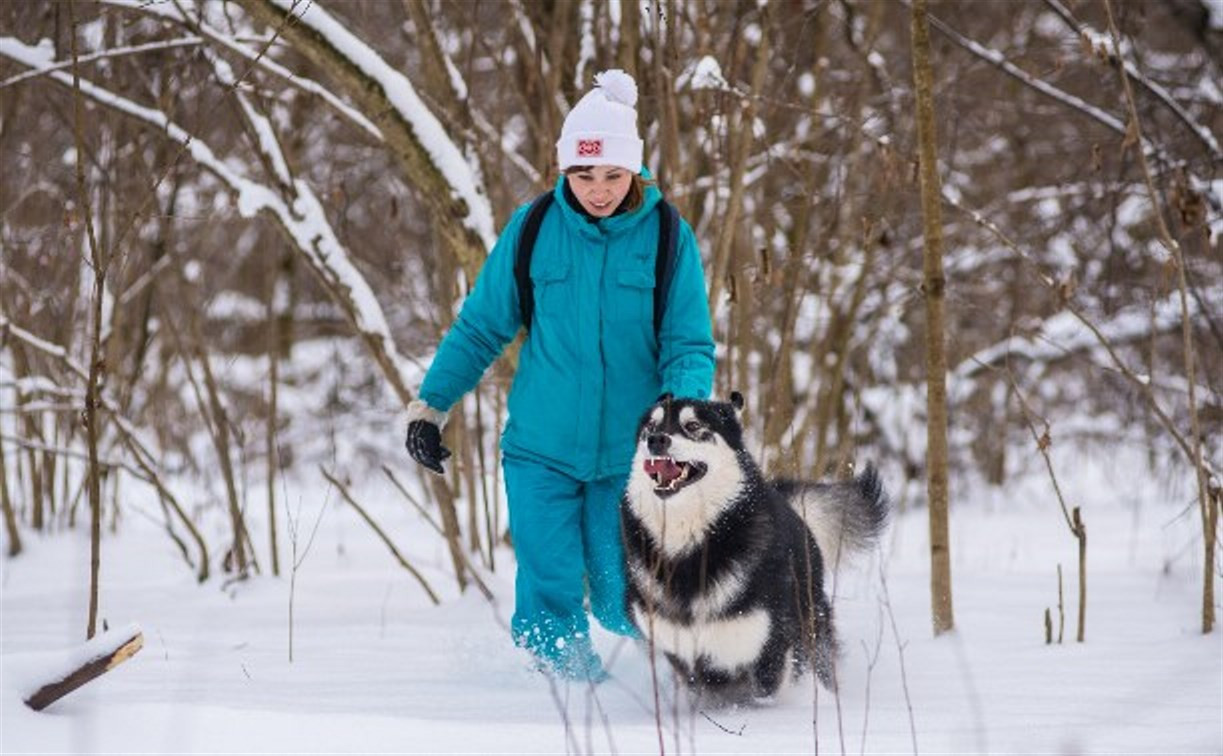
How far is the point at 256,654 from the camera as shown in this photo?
437 cm

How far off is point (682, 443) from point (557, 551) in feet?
2.38

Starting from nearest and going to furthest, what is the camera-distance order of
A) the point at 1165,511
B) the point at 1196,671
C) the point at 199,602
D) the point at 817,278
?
the point at 1196,671
the point at 199,602
the point at 817,278
the point at 1165,511

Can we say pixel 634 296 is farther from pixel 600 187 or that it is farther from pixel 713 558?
pixel 713 558

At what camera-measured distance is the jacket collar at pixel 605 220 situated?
12.3 ft

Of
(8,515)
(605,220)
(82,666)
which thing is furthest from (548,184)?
(8,515)

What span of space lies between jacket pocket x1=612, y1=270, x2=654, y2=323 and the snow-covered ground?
3.24ft

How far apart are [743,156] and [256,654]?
2.46 metres

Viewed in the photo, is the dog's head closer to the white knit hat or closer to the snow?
the white knit hat

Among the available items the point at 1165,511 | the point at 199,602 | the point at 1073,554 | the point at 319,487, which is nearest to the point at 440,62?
the point at 199,602

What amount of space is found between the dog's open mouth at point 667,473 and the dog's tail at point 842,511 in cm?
78

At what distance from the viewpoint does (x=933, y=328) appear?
14.1ft

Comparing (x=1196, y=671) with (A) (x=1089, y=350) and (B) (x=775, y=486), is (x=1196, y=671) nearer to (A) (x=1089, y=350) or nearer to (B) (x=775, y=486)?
(B) (x=775, y=486)

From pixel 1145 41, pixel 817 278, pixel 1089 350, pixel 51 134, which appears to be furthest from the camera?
pixel 1145 41

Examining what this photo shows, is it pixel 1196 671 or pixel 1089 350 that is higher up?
pixel 1089 350
